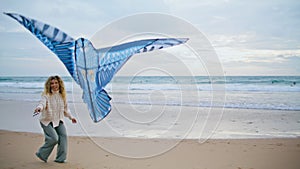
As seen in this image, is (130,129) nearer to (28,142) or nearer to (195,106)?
(28,142)

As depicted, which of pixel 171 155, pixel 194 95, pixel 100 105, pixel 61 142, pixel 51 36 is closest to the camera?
pixel 51 36

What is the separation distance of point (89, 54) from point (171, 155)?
2.98 meters

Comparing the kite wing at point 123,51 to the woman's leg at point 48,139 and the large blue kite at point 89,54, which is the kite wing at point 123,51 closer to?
the large blue kite at point 89,54

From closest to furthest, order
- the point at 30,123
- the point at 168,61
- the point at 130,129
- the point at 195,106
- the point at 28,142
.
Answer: the point at 168,61, the point at 28,142, the point at 130,129, the point at 30,123, the point at 195,106

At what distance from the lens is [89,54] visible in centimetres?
380

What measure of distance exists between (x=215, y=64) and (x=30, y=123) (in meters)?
7.66

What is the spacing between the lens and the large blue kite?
12.2 feet

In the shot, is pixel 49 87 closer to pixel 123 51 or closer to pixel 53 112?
pixel 53 112

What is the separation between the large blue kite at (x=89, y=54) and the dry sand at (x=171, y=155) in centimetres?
171

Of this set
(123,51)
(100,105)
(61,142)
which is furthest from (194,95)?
(123,51)

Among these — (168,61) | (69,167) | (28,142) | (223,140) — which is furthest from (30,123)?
(168,61)

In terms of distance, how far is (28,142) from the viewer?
6.82m

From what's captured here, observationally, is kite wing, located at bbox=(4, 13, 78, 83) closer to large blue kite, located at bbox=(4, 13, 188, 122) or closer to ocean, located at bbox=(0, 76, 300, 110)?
large blue kite, located at bbox=(4, 13, 188, 122)

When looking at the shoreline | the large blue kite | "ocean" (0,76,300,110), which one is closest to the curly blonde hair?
"ocean" (0,76,300,110)
